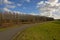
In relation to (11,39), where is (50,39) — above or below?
below

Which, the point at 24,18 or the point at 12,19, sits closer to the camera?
the point at 12,19

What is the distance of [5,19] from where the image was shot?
166 ft

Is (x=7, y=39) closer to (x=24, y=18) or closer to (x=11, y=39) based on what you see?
(x=11, y=39)

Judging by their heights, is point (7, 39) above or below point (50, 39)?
above

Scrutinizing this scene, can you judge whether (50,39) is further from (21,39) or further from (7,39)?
(7,39)

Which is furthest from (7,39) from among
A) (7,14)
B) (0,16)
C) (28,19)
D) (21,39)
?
(28,19)

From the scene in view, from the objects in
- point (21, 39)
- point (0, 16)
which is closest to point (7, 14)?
point (0, 16)

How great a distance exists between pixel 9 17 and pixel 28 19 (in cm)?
2532

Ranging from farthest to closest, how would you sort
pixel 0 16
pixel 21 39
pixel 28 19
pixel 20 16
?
1. pixel 28 19
2. pixel 20 16
3. pixel 0 16
4. pixel 21 39

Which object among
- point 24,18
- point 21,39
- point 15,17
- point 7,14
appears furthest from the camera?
point 24,18

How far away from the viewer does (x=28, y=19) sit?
261ft

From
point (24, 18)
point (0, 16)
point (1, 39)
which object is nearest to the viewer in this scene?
point (1, 39)

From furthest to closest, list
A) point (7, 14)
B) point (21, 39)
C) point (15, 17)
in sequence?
point (15, 17) → point (7, 14) → point (21, 39)

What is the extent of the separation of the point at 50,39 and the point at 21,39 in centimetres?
689
